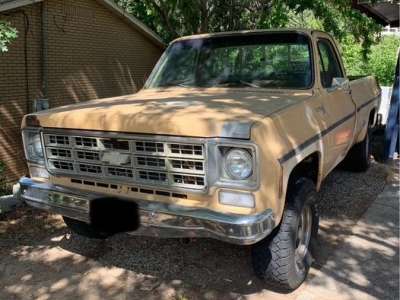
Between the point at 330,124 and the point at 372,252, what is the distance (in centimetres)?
121

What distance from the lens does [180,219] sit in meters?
2.61

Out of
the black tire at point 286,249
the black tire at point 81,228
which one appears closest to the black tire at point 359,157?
the black tire at point 286,249

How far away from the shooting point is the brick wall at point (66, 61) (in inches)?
282

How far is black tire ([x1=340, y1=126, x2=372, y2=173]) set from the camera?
19.0 ft

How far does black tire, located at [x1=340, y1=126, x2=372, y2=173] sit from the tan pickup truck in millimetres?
1808

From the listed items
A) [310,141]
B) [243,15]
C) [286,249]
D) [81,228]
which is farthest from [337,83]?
[243,15]

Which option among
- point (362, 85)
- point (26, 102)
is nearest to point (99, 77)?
point (26, 102)

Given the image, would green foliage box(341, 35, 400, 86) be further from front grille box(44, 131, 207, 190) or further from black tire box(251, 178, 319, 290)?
front grille box(44, 131, 207, 190)

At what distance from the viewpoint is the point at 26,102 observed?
7441 mm

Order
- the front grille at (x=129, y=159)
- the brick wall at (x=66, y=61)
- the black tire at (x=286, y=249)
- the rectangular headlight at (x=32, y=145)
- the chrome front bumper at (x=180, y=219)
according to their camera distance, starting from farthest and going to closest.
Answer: the brick wall at (x=66, y=61) → the rectangular headlight at (x=32, y=145) → the black tire at (x=286, y=249) → the front grille at (x=129, y=159) → the chrome front bumper at (x=180, y=219)

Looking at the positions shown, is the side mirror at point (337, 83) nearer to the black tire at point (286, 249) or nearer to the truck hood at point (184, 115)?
the truck hood at point (184, 115)

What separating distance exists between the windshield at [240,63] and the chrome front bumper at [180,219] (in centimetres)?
167

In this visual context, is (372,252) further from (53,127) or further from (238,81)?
(53,127)

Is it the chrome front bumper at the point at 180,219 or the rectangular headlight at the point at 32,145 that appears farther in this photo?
the rectangular headlight at the point at 32,145
